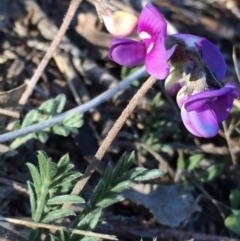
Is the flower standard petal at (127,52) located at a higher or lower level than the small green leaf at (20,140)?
higher

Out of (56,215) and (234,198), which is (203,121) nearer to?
(56,215)

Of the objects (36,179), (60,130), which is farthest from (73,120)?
(36,179)

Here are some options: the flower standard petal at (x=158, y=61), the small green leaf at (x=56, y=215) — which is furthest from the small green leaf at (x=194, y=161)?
the flower standard petal at (x=158, y=61)

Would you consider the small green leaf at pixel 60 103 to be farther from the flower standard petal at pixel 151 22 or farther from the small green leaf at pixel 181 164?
the flower standard petal at pixel 151 22

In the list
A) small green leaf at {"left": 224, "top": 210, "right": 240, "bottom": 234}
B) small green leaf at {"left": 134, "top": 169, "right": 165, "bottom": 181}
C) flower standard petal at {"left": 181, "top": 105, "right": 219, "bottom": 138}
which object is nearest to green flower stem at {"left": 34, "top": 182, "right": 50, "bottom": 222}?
small green leaf at {"left": 134, "top": 169, "right": 165, "bottom": 181}

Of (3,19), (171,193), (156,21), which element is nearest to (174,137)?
(171,193)

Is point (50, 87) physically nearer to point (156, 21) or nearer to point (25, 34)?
point (25, 34)


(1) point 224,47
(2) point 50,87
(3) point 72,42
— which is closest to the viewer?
(2) point 50,87
